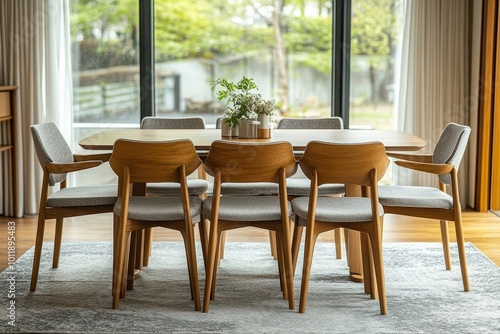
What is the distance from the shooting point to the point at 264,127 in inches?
177

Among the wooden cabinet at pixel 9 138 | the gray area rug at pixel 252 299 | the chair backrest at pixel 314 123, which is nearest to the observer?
the gray area rug at pixel 252 299

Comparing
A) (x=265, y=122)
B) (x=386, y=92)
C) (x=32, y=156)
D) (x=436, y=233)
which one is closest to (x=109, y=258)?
(x=265, y=122)

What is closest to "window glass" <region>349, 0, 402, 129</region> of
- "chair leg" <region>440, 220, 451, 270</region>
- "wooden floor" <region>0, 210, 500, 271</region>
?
"wooden floor" <region>0, 210, 500, 271</region>

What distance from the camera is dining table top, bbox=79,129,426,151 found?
13.5ft

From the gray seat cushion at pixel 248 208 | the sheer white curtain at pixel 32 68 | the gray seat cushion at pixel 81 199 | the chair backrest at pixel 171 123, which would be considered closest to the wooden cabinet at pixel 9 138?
the sheer white curtain at pixel 32 68

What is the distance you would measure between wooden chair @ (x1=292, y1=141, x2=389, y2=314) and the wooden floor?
1458 millimetres

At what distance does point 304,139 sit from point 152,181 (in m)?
0.99

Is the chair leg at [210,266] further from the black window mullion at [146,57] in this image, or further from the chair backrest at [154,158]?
the black window mullion at [146,57]

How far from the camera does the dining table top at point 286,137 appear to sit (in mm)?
4109

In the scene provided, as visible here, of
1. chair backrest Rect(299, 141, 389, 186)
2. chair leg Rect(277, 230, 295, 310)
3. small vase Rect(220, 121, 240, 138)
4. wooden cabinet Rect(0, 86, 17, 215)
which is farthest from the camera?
wooden cabinet Rect(0, 86, 17, 215)

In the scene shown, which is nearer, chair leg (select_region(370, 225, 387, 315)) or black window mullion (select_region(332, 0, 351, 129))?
chair leg (select_region(370, 225, 387, 315))

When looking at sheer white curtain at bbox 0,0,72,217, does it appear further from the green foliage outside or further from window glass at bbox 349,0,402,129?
window glass at bbox 349,0,402,129

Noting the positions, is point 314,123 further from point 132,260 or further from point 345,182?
point 132,260

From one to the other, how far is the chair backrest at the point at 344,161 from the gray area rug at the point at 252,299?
2.16ft
